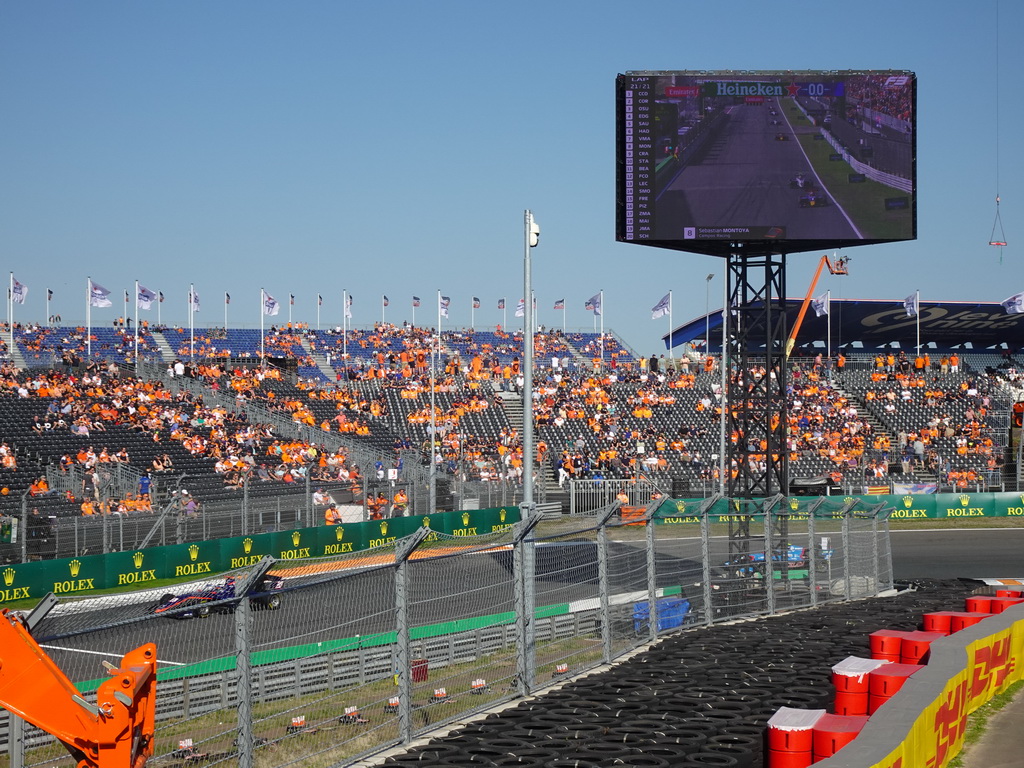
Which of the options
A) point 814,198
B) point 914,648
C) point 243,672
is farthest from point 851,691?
point 814,198

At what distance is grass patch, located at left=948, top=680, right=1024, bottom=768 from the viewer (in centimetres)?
1053

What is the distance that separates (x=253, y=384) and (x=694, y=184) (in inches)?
1118

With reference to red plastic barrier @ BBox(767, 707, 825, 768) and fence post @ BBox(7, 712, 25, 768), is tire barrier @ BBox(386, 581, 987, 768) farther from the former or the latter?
fence post @ BBox(7, 712, 25, 768)

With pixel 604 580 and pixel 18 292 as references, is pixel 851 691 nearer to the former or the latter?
pixel 604 580

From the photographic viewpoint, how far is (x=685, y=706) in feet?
36.1

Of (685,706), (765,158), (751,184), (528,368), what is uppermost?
(765,158)

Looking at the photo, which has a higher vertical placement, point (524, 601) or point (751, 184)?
point (751, 184)

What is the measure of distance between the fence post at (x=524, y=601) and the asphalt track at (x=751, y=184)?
12.4 m

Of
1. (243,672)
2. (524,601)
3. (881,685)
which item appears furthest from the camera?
(524,601)

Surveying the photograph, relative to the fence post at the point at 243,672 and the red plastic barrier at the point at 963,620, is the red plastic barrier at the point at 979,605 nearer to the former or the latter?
the red plastic barrier at the point at 963,620

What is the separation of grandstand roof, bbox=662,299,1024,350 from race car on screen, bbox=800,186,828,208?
4438cm

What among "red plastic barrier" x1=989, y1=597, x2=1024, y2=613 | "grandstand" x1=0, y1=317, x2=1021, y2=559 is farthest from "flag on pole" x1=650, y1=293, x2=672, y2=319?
"red plastic barrier" x1=989, y1=597, x2=1024, y2=613

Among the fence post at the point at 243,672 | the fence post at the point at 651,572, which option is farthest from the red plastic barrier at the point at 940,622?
the fence post at the point at 243,672

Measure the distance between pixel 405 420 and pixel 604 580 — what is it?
36637 mm
